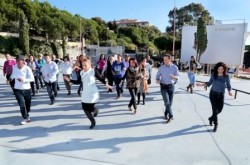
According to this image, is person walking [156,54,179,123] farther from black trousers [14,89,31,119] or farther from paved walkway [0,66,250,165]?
black trousers [14,89,31,119]

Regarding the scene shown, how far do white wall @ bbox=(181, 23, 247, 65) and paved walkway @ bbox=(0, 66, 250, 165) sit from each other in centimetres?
2612

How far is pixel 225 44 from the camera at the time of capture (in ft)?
108

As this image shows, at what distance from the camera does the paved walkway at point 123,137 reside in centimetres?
427

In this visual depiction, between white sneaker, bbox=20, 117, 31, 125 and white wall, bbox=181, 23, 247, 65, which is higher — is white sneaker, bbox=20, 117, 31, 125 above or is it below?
below

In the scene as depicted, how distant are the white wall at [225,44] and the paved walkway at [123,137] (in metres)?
26.1

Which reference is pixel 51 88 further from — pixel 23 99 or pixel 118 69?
pixel 118 69

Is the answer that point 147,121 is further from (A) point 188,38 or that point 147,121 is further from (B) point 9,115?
(A) point 188,38

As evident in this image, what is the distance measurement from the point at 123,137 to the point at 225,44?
102 ft

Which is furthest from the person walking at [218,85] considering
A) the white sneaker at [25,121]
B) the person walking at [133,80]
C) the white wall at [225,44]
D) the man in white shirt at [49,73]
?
the white wall at [225,44]

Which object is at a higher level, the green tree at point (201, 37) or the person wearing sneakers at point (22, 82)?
the green tree at point (201, 37)

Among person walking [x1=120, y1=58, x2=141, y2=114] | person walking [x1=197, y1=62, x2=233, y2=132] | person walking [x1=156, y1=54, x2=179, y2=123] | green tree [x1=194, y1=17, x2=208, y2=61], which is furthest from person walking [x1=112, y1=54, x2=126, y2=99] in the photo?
green tree [x1=194, y1=17, x2=208, y2=61]

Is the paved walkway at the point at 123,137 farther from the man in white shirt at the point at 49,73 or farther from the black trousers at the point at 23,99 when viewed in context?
the man in white shirt at the point at 49,73

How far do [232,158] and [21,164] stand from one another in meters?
3.41

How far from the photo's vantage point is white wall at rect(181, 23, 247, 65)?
31.5m
